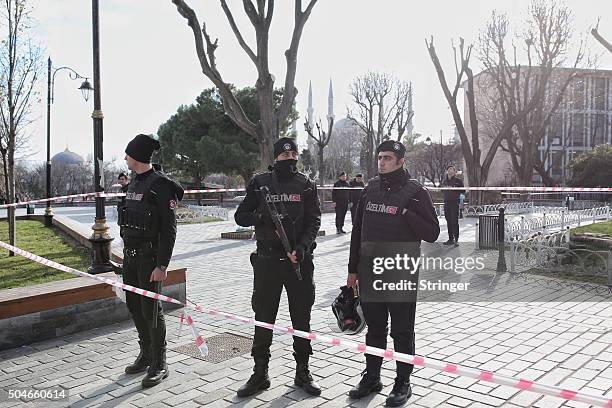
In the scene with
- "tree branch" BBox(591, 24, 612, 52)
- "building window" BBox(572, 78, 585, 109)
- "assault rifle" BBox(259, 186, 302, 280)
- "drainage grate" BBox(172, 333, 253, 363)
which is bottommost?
"drainage grate" BBox(172, 333, 253, 363)

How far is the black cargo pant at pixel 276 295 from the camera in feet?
13.6

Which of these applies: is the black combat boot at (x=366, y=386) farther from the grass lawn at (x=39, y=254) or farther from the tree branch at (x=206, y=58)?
the tree branch at (x=206, y=58)

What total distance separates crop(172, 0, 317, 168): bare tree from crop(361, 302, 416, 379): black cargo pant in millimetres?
10795

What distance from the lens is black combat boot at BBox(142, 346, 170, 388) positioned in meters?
4.21

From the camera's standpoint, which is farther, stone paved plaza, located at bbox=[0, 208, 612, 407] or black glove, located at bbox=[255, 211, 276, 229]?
black glove, located at bbox=[255, 211, 276, 229]

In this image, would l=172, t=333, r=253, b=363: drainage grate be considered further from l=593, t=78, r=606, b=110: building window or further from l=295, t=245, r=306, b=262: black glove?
l=593, t=78, r=606, b=110: building window

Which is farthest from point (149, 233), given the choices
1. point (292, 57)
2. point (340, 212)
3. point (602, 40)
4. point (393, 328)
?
point (292, 57)

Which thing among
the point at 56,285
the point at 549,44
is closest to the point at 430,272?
the point at 56,285

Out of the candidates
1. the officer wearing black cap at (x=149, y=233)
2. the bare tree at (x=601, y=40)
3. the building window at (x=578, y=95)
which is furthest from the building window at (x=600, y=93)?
the officer wearing black cap at (x=149, y=233)

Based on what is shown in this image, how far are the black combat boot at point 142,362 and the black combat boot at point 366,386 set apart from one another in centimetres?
184

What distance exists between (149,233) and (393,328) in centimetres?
207

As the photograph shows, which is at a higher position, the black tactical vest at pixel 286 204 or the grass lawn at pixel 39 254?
the black tactical vest at pixel 286 204

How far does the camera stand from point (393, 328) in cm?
393

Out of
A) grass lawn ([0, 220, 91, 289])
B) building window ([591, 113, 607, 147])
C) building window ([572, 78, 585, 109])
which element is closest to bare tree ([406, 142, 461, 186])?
building window ([572, 78, 585, 109])
